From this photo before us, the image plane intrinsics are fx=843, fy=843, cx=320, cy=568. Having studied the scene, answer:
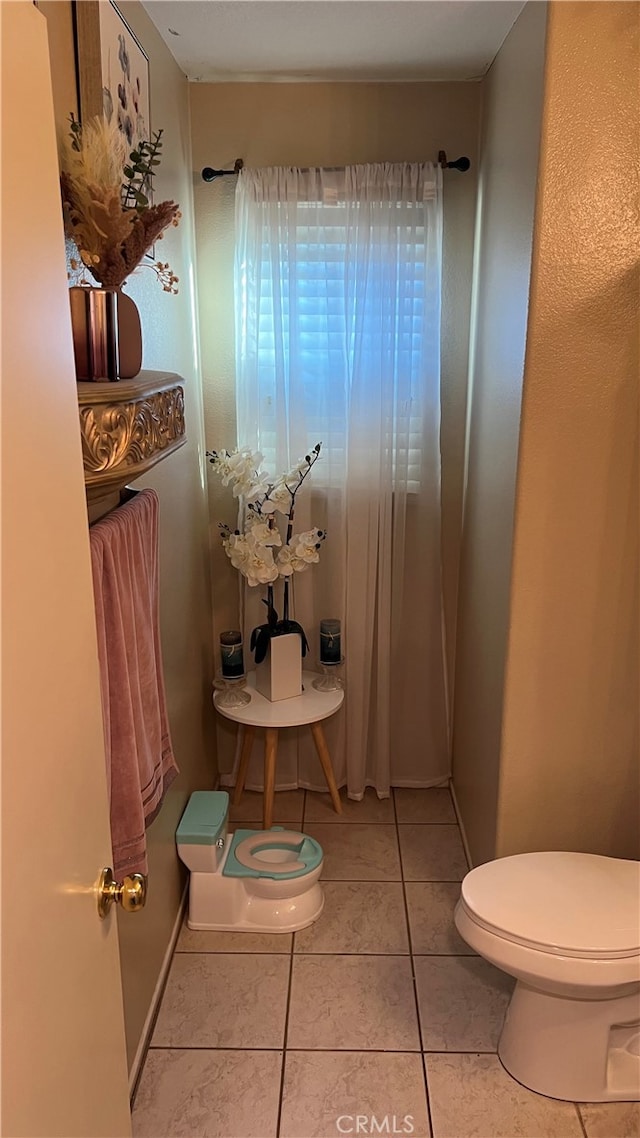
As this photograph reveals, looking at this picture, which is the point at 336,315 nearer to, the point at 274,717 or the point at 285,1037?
the point at 274,717

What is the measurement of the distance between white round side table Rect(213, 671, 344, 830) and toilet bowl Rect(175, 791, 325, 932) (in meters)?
0.27

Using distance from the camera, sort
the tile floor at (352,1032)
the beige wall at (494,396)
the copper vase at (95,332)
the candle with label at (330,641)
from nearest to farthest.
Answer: the copper vase at (95,332), the tile floor at (352,1032), the beige wall at (494,396), the candle with label at (330,641)

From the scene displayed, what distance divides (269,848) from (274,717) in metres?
0.39

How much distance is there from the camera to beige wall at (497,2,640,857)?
1831 millimetres

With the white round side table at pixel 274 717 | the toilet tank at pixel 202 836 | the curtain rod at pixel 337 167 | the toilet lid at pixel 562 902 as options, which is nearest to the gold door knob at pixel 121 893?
the toilet lid at pixel 562 902

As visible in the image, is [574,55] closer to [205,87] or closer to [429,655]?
[205,87]

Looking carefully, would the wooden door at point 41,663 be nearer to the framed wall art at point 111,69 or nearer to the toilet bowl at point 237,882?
the framed wall art at point 111,69

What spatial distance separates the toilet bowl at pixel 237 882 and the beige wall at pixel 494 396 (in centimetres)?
54

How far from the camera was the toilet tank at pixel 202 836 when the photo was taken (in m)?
2.34

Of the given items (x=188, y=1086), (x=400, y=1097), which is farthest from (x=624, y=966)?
(x=188, y=1086)

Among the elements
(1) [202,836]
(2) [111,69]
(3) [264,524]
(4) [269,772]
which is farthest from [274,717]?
(2) [111,69]

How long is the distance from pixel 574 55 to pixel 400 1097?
7.61 feet

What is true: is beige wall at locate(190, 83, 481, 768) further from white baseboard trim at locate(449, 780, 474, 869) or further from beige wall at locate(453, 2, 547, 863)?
white baseboard trim at locate(449, 780, 474, 869)

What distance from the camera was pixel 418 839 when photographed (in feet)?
9.29
